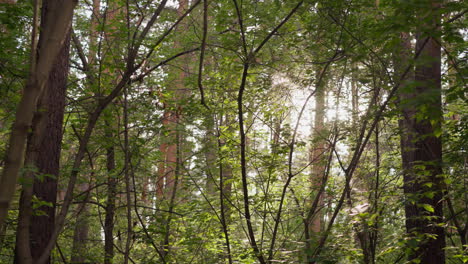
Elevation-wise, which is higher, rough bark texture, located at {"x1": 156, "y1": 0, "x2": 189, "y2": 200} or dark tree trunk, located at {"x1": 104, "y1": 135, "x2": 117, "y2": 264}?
rough bark texture, located at {"x1": 156, "y1": 0, "x2": 189, "y2": 200}

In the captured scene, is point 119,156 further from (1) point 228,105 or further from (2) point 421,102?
(2) point 421,102

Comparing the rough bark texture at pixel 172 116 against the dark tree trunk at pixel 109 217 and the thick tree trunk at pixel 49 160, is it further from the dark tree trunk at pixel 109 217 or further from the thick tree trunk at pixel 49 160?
the thick tree trunk at pixel 49 160

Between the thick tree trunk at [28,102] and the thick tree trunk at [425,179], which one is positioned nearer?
the thick tree trunk at [28,102]

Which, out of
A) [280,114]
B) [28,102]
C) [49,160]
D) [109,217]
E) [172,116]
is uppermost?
[172,116]

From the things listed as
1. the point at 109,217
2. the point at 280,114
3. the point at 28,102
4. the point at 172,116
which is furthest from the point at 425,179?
the point at 172,116

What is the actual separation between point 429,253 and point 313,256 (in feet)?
5.70

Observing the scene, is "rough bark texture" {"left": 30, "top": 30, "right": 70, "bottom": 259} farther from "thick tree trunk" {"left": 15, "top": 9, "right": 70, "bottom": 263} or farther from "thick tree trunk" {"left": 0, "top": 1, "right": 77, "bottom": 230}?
→ "thick tree trunk" {"left": 0, "top": 1, "right": 77, "bottom": 230}

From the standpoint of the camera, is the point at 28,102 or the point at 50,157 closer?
the point at 28,102

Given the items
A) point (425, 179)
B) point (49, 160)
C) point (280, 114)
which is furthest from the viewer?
point (280, 114)

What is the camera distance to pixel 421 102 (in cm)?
292

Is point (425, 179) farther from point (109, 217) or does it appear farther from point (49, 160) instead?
point (109, 217)

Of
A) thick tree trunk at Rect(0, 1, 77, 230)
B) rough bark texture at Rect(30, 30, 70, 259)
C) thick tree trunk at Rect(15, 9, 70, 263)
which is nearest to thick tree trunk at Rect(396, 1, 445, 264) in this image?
thick tree trunk at Rect(0, 1, 77, 230)

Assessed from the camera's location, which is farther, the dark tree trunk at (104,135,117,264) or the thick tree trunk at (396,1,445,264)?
the dark tree trunk at (104,135,117,264)

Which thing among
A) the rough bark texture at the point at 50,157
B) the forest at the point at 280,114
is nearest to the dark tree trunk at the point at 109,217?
the forest at the point at 280,114
